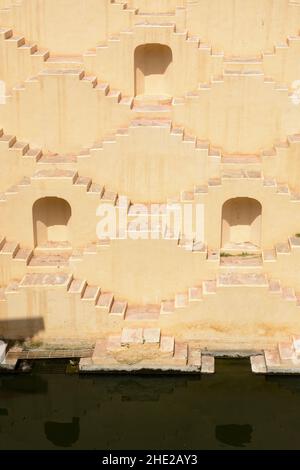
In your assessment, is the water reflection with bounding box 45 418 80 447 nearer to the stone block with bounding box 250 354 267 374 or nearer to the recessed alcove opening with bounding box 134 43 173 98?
the stone block with bounding box 250 354 267 374

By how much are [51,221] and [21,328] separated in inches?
80.9

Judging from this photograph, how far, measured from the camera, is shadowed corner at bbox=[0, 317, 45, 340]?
12453 mm

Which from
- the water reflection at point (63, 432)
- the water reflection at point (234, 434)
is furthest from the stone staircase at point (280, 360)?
the water reflection at point (63, 432)

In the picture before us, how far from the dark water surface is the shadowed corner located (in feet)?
2.34

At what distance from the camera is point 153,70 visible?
13703 mm

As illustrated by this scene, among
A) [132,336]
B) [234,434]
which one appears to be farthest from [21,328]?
[234,434]

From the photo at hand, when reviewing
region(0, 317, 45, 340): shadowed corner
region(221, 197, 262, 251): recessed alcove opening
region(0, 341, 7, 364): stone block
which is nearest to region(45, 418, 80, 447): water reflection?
region(0, 341, 7, 364): stone block

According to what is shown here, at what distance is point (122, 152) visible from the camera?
12.7 metres

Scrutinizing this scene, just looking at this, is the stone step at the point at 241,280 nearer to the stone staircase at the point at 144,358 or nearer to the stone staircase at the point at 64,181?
the stone staircase at the point at 144,358

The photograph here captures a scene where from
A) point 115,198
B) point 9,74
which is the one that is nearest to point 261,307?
point 115,198

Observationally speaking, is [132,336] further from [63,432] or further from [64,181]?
[64,181]

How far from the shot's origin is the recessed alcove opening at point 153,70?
529 inches

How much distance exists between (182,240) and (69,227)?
214 cm

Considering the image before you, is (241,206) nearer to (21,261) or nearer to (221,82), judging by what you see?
(221,82)
